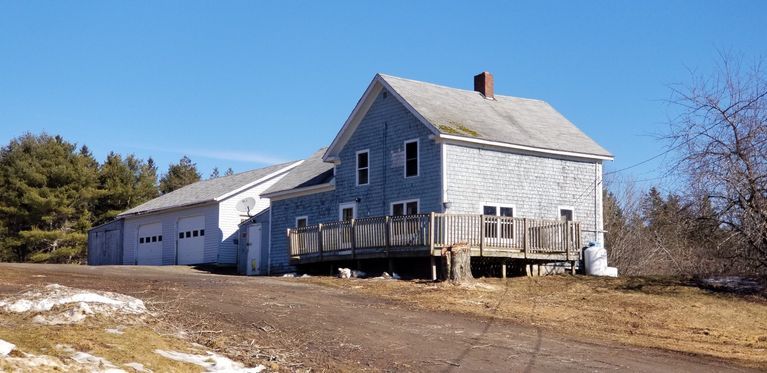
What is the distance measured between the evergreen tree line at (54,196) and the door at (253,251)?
2600 centimetres

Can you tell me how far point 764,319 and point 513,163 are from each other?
1055cm

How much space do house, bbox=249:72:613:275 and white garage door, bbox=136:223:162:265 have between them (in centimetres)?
1132

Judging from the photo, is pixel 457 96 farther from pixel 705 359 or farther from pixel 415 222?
pixel 705 359

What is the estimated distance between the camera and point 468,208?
2622cm

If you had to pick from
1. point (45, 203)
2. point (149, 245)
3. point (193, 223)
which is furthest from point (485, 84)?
point (45, 203)

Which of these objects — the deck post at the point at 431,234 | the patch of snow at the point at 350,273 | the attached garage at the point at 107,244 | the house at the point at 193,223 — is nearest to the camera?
the deck post at the point at 431,234

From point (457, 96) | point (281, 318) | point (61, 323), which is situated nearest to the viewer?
point (61, 323)

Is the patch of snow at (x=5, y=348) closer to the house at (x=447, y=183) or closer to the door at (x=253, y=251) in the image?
the house at (x=447, y=183)

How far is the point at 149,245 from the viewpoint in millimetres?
42125

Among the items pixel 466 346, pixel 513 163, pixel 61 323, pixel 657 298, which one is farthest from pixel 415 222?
pixel 61 323

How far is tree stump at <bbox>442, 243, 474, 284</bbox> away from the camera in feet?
71.7

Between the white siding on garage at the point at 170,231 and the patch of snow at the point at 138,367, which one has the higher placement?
the white siding on garage at the point at 170,231

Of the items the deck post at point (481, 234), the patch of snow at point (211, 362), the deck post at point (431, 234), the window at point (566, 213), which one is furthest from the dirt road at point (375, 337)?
the window at point (566, 213)

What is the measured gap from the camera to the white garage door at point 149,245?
135 ft
